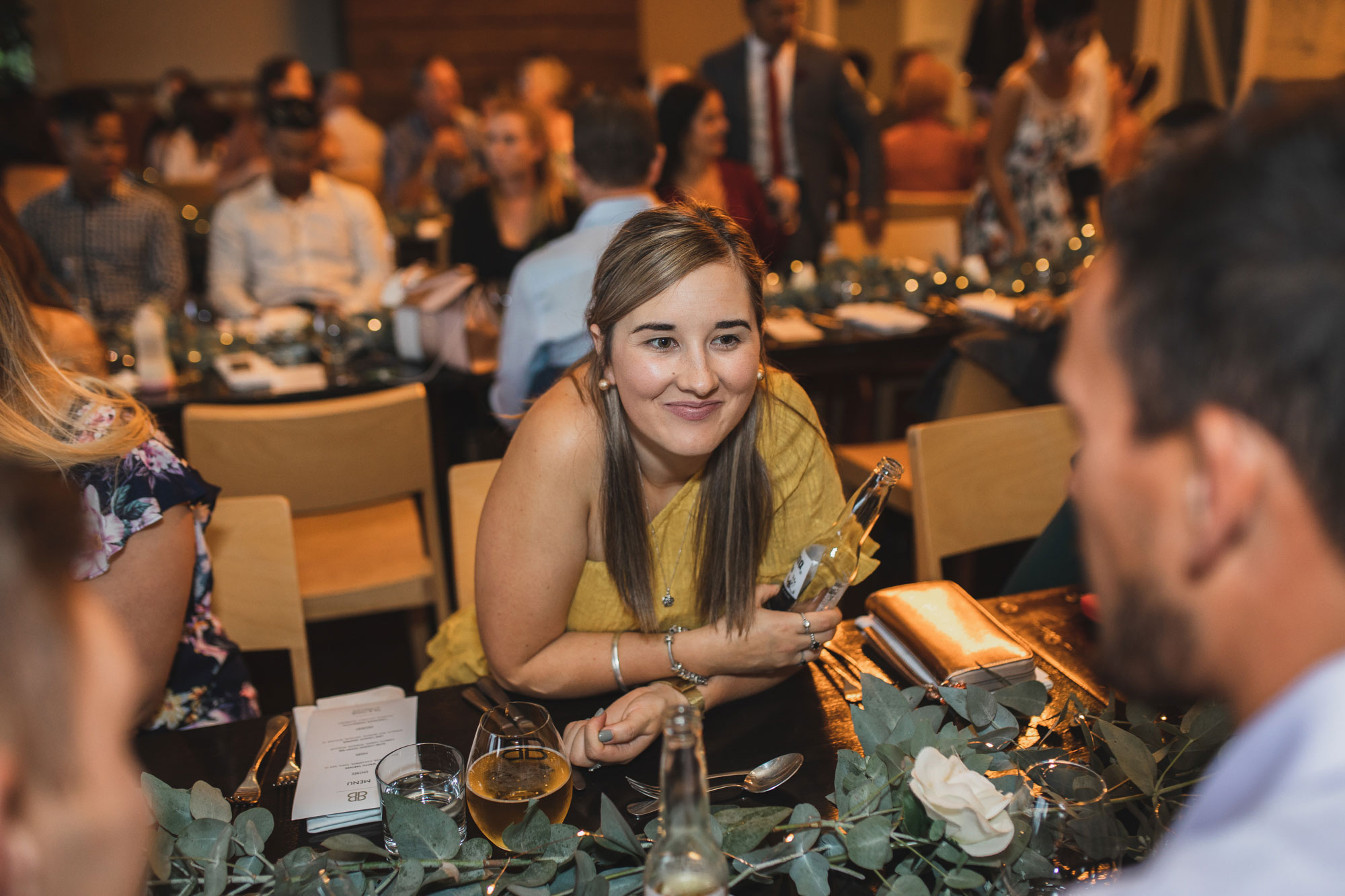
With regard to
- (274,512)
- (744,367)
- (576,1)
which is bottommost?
(274,512)

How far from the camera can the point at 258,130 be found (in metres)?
7.11

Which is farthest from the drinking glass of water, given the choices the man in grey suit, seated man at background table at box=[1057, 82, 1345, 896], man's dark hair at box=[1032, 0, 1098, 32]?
the man in grey suit

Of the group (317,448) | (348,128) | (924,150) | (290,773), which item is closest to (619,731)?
(290,773)

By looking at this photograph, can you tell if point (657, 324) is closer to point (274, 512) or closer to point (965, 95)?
point (274, 512)

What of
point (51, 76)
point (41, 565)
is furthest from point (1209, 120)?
point (51, 76)

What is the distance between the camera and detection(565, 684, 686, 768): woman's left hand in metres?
1.19

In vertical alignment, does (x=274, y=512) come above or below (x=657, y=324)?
below

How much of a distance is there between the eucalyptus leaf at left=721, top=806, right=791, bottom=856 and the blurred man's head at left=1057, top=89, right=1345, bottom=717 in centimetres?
47

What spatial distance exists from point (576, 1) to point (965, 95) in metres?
3.62

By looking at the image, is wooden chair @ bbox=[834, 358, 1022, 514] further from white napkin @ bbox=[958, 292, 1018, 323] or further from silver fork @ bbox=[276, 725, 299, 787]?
silver fork @ bbox=[276, 725, 299, 787]

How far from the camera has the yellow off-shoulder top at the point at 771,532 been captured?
1602 millimetres

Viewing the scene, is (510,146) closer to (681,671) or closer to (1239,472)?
(681,671)

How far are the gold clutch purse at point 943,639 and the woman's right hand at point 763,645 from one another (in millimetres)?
88

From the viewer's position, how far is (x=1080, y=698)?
132cm
